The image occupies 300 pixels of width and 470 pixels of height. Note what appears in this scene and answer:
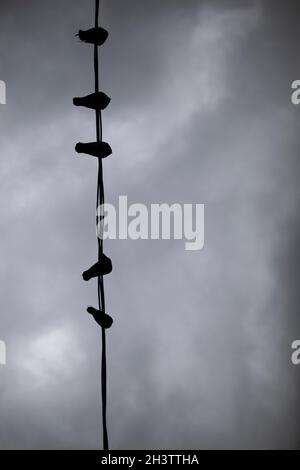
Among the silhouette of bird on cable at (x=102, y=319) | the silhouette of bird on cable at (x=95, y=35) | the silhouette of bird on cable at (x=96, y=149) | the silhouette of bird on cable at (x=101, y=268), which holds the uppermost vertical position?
the silhouette of bird on cable at (x=95, y=35)

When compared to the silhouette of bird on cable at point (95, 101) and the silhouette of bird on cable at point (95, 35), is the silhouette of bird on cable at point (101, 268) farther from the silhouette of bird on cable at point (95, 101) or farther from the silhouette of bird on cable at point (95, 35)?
the silhouette of bird on cable at point (95, 35)

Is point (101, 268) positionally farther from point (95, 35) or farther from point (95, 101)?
point (95, 35)

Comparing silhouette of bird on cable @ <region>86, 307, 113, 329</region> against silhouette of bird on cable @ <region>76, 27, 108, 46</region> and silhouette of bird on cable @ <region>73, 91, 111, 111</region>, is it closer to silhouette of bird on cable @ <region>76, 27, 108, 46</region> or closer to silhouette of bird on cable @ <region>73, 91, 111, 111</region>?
silhouette of bird on cable @ <region>73, 91, 111, 111</region>

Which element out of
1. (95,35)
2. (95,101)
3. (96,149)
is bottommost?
(96,149)

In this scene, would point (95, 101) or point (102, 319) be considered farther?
point (95, 101)

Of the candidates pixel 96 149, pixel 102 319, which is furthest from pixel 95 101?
pixel 102 319

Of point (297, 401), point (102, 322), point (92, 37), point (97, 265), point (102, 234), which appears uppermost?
point (92, 37)

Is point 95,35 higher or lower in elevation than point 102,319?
higher

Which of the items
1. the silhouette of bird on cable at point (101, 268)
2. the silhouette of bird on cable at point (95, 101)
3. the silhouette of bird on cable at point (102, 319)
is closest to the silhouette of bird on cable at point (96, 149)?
the silhouette of bird on cable at point (95, 101)
